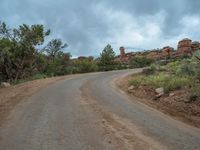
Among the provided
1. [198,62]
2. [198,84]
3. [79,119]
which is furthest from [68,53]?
[79,119]

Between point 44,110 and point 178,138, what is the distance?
645 centimetres

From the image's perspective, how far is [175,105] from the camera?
16469 millimetres

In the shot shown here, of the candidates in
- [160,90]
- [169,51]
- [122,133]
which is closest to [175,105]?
[160,90]

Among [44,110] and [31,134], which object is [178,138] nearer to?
[31,134]

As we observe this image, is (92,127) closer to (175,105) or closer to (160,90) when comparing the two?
(175,105)

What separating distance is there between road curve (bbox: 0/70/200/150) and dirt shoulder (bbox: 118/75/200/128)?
0.54m

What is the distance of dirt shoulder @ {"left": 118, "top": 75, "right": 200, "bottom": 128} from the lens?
48.1ft

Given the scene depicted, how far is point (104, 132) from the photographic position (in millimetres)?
11945

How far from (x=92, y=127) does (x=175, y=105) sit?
200 inches

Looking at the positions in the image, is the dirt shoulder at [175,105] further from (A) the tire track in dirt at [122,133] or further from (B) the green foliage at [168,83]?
(A) the tire track in dirt at [122,133]

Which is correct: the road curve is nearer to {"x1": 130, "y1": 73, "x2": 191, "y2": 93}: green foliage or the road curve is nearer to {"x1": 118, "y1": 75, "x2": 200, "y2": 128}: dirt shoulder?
{"x1": 118, "y1": 75, "x2": 200, "y2": 128}: dirt shoulder

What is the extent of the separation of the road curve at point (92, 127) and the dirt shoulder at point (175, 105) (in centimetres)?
54

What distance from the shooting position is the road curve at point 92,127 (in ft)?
34.9

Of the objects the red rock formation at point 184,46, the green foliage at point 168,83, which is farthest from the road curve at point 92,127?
the red rock formation at point 184,46
